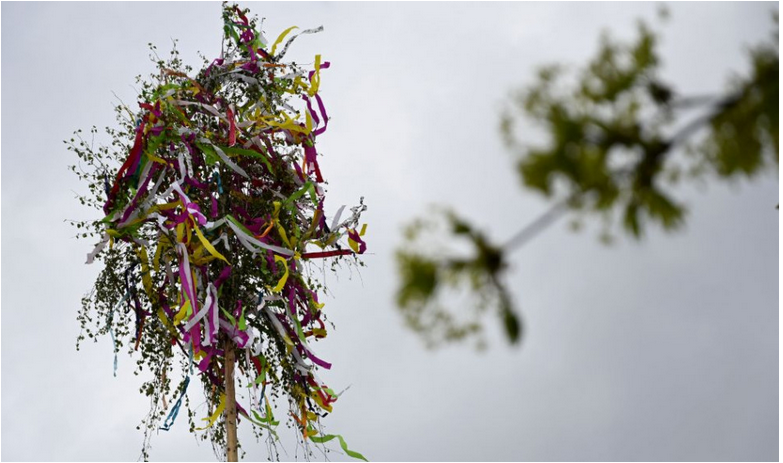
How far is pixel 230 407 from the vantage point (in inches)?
256

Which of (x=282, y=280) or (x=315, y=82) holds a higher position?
(x=315, y=82)

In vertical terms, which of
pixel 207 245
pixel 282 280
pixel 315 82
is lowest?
pixel 282 280

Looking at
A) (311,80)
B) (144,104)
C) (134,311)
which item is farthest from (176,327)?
(311,80)

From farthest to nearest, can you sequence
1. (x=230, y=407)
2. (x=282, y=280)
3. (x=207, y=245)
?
(x=230, y=407), (x=282, y=280), (x=207, y=245)

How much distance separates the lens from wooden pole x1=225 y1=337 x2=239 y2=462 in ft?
20.9

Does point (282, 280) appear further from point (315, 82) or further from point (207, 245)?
point (315, 82)

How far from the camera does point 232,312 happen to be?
260 inches

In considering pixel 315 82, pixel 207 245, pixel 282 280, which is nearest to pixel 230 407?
pixel 282 280

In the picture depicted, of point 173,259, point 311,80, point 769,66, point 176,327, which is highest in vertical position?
point 311,80

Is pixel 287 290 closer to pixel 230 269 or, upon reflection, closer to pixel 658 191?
pixel 230 269

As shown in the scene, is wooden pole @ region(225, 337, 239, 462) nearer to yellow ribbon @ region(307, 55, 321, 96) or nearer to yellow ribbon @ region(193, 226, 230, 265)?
yellow ribbon @ region(193, 226, 230, 265)

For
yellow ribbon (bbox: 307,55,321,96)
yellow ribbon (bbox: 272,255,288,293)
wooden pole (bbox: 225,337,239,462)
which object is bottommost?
wooden pole (bbox: 225,337,239,462)

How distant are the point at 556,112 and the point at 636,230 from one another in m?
0.30

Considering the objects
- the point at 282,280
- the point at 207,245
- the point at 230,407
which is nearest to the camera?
the point at 207,245
